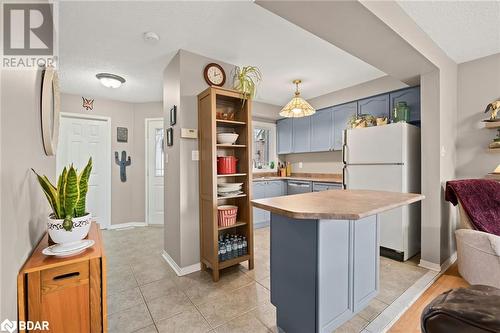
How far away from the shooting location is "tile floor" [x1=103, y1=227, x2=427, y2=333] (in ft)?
5.41

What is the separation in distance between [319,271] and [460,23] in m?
2.56

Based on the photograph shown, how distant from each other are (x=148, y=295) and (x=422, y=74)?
12.4 feet

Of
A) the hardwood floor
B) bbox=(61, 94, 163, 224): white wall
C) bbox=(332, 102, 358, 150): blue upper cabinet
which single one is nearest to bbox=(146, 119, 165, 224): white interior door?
bbox=(61, 94, 163, 224): white wall

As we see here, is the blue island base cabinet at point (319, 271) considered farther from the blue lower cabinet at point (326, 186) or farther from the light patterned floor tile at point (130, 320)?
the blue lower cabinet at point (326, 186)

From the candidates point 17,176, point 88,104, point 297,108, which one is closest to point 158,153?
point 88,104

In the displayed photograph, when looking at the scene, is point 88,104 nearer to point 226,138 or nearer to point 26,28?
point 226,138

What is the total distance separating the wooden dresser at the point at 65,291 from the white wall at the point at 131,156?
139 inches

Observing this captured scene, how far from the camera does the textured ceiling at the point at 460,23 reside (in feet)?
5.83

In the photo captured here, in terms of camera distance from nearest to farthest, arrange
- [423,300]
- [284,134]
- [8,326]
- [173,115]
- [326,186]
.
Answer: [8,326], [423,300], [173,115], [326,186], [284,134]

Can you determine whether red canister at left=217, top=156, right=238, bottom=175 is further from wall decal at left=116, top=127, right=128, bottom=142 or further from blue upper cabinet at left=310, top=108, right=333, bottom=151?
wall decal at left=116, top=127, right=128, bottom=142

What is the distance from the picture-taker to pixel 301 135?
4574 millimetres

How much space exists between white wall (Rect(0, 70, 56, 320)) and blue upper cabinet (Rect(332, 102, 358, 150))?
12.7 feet

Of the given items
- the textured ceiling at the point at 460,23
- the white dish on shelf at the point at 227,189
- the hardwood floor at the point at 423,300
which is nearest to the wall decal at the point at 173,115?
the white dish on shelf at the point at 227,189

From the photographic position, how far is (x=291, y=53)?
2590 mm
